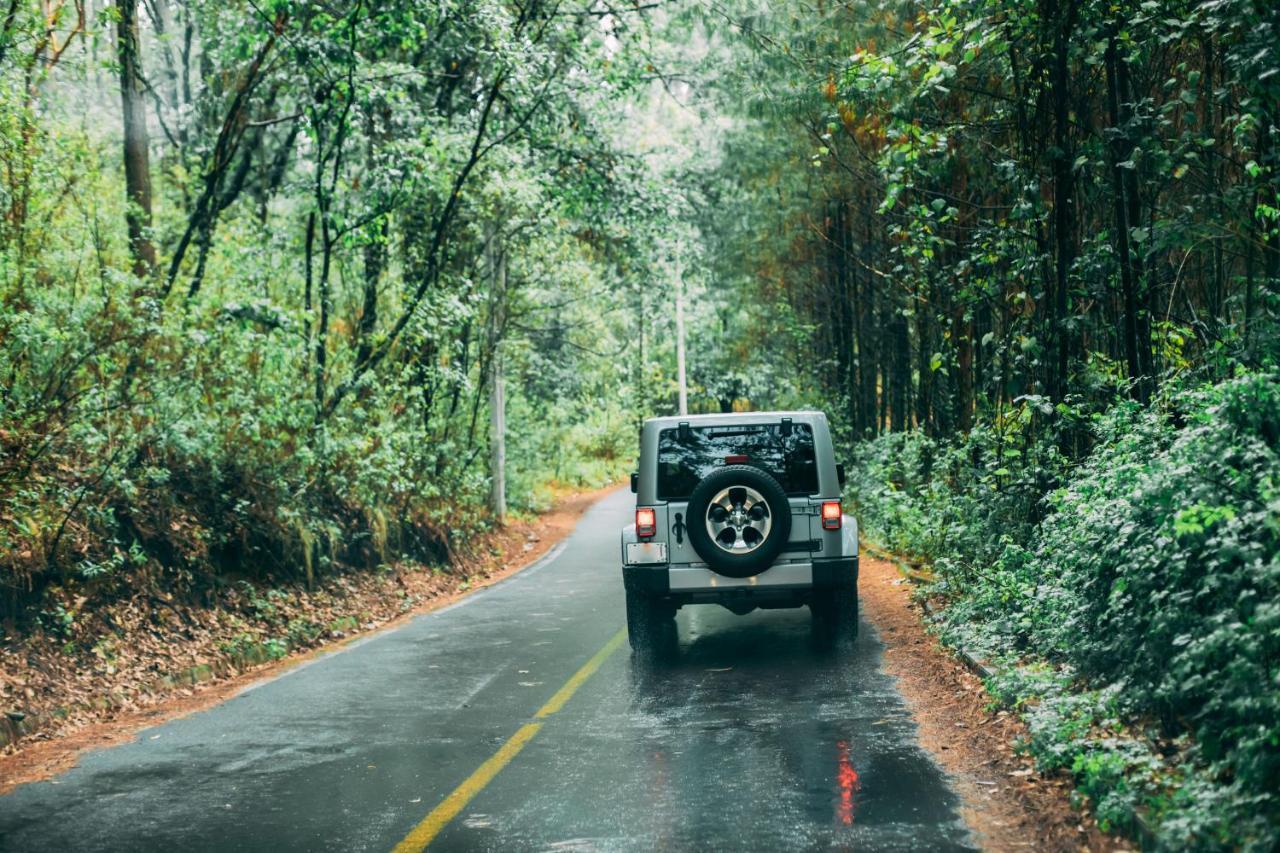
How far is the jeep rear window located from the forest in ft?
6.56

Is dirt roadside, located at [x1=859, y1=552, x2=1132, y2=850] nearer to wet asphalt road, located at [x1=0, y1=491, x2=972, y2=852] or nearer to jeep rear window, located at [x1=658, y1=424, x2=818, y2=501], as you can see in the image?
wet asphalt road, located at [x1=0, y1=491, x2=972, y2=852]

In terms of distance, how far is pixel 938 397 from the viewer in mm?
20547

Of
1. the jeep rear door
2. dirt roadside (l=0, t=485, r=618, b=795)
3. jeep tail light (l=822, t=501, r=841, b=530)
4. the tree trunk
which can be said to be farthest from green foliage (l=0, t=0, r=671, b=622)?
jeep tail light (l=822, t=501, r=841, b=530)

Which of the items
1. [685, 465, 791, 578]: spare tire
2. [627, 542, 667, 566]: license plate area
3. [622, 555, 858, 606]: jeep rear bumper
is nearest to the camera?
[685, 465, 791, 578]: spare tire

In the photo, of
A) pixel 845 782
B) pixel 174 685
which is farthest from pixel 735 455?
pixel 174 685

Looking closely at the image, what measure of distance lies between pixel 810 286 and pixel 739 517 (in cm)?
1828

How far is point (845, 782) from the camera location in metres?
6.91

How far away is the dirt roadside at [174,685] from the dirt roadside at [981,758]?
5.77 meters

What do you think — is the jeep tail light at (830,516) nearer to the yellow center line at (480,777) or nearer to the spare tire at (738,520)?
the spare tire at (738,520)

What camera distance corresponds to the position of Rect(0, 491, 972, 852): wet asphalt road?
616 cm

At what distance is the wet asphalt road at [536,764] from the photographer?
20.2ft

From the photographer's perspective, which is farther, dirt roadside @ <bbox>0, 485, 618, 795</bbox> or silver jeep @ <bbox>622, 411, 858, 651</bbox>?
silver jeep @ <bbox>622, 411, 858, 651</bbox>

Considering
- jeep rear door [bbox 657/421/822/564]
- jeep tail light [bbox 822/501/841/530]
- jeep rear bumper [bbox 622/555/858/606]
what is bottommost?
jeep rear bumper [bbox 622/555/858/606]

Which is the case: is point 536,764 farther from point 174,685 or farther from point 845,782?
point 174,685
